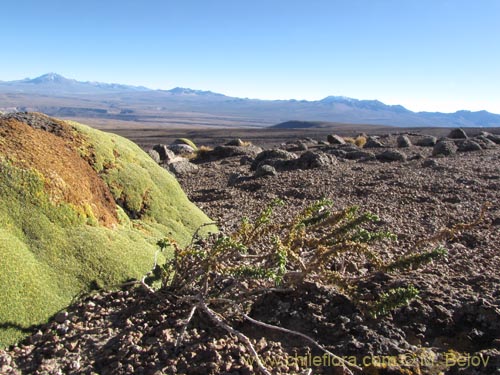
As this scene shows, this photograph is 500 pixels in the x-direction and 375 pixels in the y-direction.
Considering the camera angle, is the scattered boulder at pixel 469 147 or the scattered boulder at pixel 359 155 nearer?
the scattered boulder at pixel 359 155

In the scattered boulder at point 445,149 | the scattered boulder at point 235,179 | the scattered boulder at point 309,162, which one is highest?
the scattered boulder at point 445,149

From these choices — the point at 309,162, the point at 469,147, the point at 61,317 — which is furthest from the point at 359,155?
the point at 61,317

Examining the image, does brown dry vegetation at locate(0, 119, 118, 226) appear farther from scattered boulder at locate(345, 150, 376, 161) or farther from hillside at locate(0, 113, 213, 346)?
scattered boulder at locate(345, 150, 376, 161)

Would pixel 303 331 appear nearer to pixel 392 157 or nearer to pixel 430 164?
pixel 430 164

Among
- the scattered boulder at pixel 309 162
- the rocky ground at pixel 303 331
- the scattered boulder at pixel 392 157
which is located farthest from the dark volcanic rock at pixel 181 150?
the rocky ground at pixel 303 331

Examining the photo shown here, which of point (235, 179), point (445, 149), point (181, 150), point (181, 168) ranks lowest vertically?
point (181, 150)

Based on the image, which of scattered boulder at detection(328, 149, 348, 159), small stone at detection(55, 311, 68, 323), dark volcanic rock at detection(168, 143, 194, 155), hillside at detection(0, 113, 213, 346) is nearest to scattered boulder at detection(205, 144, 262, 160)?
dark volcanic rock at detection(168, 143, 194, 155)

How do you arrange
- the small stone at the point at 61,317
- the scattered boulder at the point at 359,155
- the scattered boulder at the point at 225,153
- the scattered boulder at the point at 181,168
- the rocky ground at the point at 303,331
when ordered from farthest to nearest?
the scattered boulder at the point at 225,153, the scattered boulder at the point at 359,155, the scattered boulder at the point at 181,168, the small stone at the point at 61,317, the rocky ground at the point at 303,331

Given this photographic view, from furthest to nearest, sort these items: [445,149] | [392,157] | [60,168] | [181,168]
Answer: [445,149] → [392,157] → [181,168] → [60,168]

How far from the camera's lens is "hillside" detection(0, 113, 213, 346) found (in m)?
4.23

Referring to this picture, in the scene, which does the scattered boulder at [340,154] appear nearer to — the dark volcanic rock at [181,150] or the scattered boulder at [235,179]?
the scattered boulder at [235,179]

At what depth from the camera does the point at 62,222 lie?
5.00m

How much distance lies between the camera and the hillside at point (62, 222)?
4232mm

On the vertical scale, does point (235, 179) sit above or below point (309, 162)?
below
